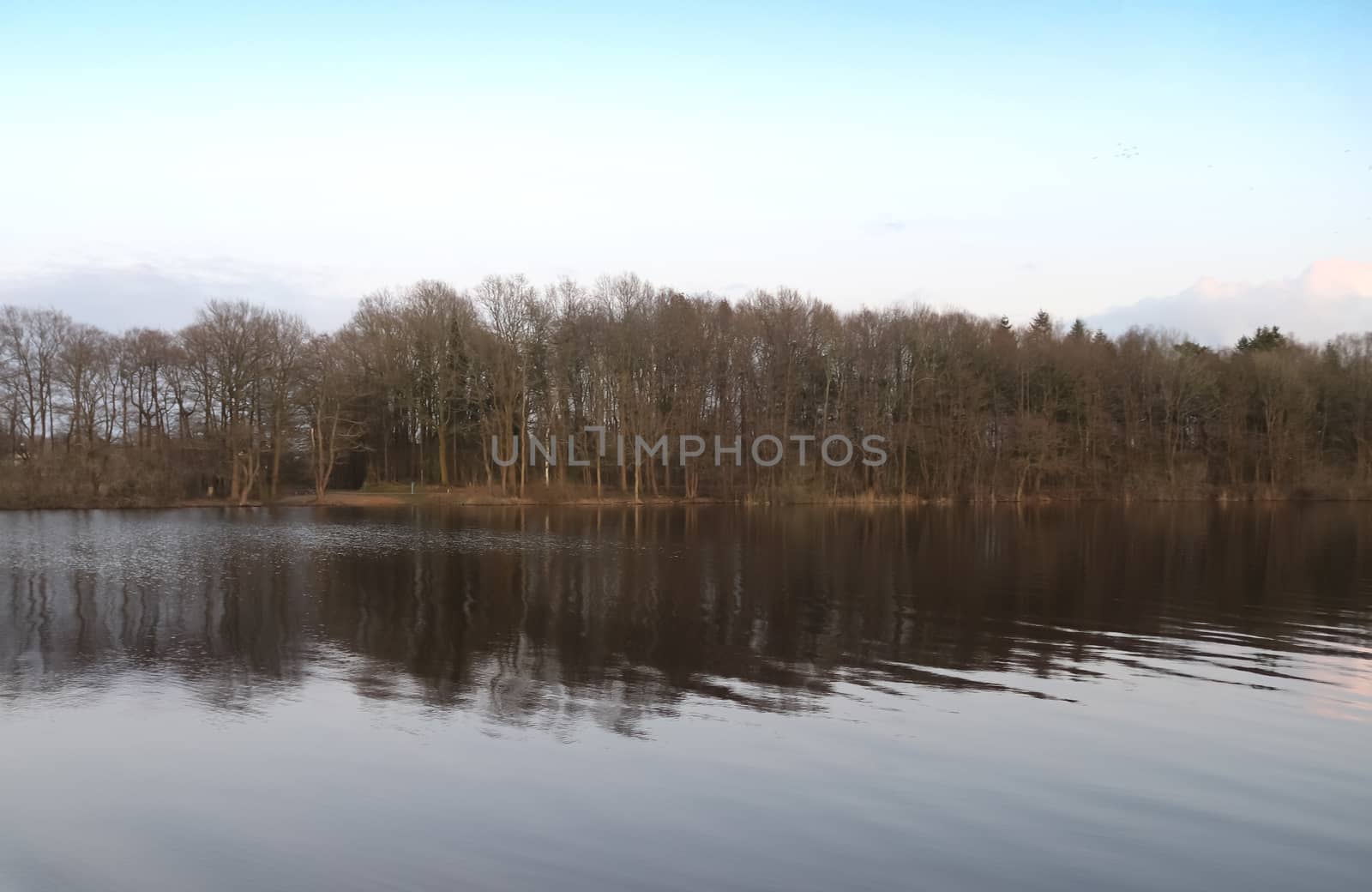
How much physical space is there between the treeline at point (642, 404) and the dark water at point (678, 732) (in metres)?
37.0

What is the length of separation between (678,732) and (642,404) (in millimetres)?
50857

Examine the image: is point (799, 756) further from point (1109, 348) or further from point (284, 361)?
point (1109, 348)

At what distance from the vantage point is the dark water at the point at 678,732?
26.0 ft

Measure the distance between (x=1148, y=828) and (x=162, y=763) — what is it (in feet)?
31.8

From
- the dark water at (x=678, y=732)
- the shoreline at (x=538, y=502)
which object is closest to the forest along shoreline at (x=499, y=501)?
the shoreline at (x=538, y=502)

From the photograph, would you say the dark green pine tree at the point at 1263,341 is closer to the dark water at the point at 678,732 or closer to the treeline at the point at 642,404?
the treeline at the point at 642,404

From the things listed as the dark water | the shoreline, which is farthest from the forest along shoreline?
the dark water

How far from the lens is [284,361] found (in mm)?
59344

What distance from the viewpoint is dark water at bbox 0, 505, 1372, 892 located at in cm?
794

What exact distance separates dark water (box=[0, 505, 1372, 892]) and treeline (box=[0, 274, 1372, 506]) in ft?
121

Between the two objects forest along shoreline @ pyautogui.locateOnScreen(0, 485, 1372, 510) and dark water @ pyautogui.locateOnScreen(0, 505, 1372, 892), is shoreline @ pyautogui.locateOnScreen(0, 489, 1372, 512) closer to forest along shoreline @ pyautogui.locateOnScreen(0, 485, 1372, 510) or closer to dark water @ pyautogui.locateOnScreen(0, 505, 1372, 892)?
forest along shoreline @ pyautogui.locateOnScreen(0, 485, 1372, 510)

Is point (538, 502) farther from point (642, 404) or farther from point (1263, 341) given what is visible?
point (1263, 341)

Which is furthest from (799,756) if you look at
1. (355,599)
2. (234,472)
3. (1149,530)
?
(234,472)

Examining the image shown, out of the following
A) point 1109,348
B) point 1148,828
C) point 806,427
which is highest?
point 1109,348
